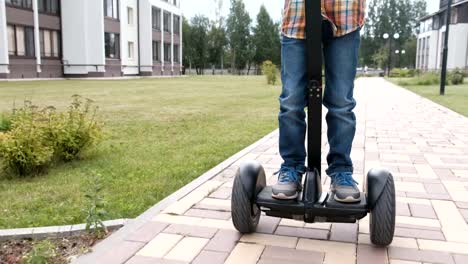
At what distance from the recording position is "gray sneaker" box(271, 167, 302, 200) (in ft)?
8.98

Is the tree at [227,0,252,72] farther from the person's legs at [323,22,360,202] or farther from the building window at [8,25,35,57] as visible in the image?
the person's legs at [323,22,360,202]

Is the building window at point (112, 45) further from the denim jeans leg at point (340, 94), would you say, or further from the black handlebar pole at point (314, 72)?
the black handlebar pole at point (314, 72)

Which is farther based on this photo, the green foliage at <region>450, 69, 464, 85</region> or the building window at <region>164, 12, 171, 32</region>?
the building window at <region>164, 12, 171, 32</region>

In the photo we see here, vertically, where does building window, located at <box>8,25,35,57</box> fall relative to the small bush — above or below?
above

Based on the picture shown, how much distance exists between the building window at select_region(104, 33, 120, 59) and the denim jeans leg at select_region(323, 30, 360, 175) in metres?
35.4

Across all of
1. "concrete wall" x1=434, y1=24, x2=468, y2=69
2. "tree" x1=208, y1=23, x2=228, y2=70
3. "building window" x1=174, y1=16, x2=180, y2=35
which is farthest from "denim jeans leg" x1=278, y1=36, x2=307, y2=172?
"tree" x1=208, y1=23, x2=228, y2=70

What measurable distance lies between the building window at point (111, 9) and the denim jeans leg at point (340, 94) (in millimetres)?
35805

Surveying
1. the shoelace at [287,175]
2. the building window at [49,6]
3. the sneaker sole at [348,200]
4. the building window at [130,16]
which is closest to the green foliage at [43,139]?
the shoelace at [287,175]

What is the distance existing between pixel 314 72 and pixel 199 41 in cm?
6824

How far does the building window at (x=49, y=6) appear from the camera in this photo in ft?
104

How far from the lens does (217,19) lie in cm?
7444

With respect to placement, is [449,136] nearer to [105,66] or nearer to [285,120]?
[285,120]

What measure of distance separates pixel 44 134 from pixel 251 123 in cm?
486

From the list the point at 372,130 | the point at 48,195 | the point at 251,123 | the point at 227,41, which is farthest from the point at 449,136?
the point at 227,41
